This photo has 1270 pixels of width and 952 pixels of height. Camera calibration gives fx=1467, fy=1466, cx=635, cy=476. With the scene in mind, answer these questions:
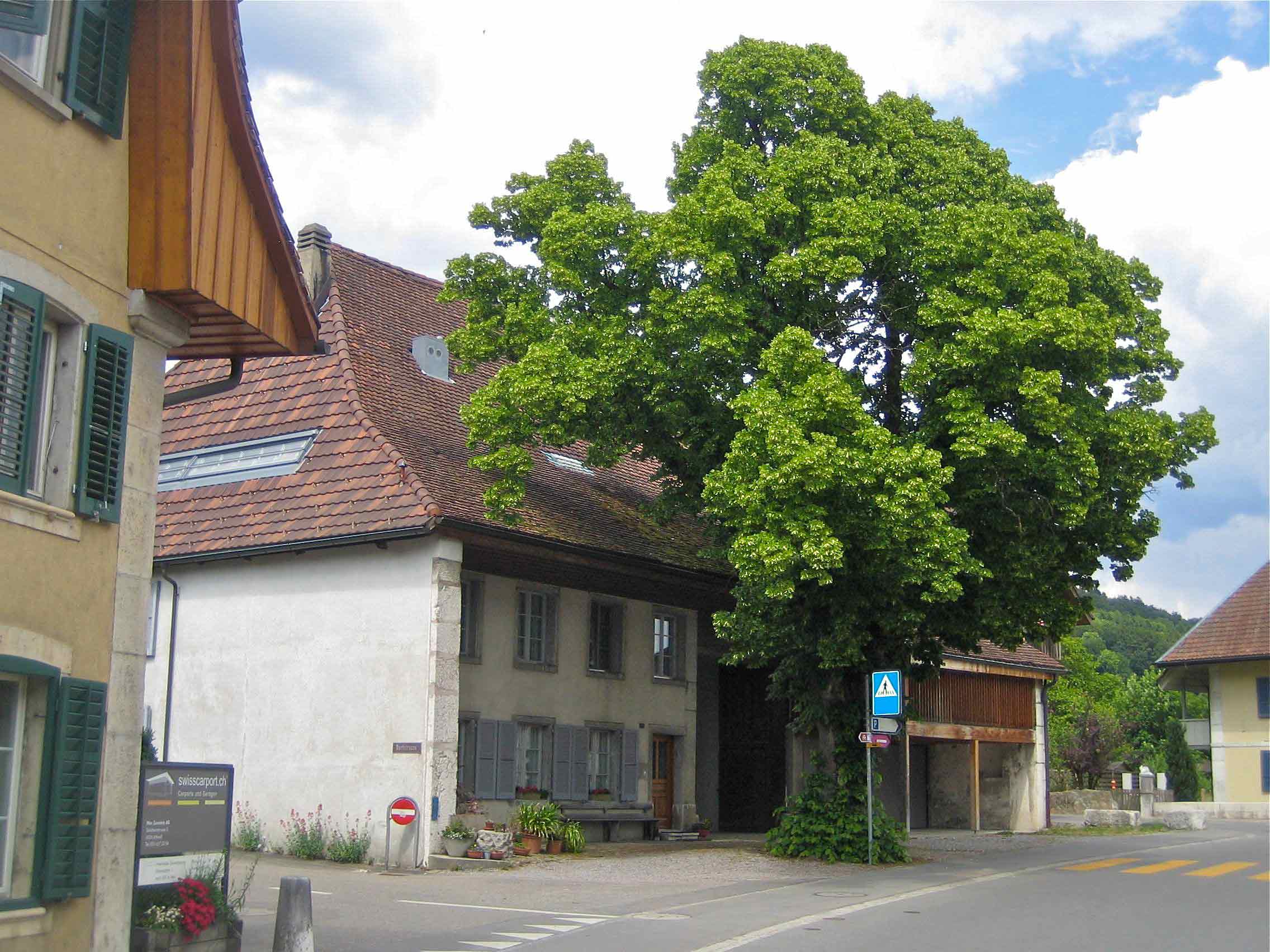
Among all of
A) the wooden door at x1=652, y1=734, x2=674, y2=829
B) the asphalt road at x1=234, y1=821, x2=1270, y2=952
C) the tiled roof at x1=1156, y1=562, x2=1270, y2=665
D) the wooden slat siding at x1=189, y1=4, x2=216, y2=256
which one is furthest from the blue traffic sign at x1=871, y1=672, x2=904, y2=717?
the tiled roof at x1=1156, y1=562, x2=1270, y2=665

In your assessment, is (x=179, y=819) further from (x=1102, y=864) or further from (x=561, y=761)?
(x=1102, y=864)

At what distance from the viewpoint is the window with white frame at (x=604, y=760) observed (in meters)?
25.9

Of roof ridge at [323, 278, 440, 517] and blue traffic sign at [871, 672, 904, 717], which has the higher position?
roof ridge at [323, 278, 440, 517]

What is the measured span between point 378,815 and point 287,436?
6.77 m

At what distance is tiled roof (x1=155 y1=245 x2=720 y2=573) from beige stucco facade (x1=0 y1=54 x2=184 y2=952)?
10.5 meters

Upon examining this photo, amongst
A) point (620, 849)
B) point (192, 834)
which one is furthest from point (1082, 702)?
point (192, 834)

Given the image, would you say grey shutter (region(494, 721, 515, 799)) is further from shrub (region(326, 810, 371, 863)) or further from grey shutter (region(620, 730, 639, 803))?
grey shutter (region(620, 730, 639, 803))

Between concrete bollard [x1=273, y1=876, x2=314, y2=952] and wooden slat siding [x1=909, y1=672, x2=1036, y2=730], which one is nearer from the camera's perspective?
concrete bollard [x1=273, y1=876, x2=314, y2=952]

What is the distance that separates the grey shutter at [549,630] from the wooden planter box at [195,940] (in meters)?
13.1

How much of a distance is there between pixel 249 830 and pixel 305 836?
122cm

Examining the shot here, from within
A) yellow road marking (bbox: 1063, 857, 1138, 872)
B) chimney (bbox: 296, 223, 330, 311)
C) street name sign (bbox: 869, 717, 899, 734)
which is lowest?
yellow road marking (bbox: 1063, 857, 1138, 872)

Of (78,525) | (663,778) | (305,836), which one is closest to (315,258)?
(305,836)

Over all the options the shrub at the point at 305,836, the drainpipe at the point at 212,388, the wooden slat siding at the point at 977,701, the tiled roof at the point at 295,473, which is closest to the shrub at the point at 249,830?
the shrub at the point at 305,836

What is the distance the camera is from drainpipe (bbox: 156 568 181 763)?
79.4 ft
